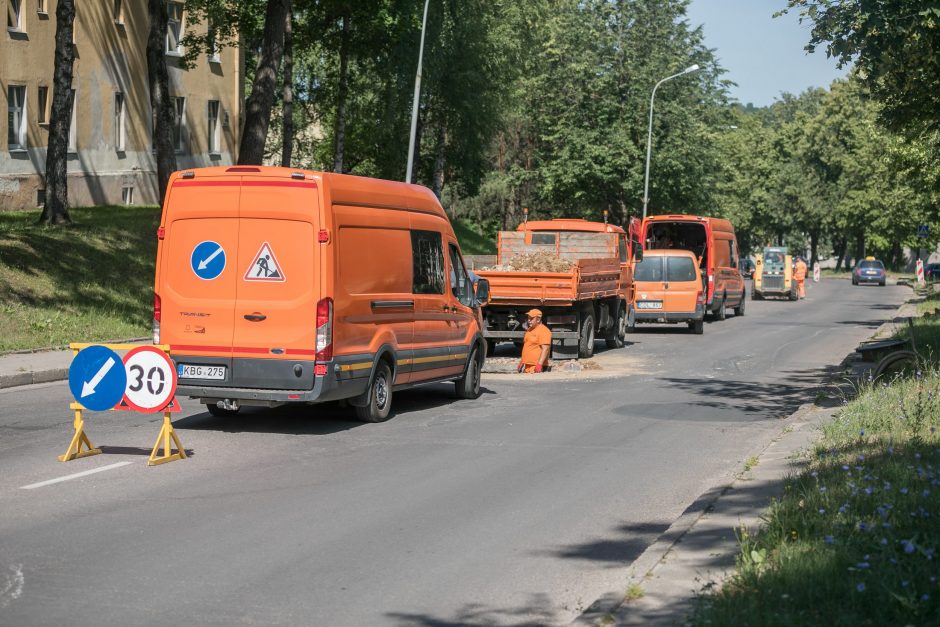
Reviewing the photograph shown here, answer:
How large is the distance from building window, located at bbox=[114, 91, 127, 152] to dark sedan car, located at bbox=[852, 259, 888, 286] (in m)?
53.5

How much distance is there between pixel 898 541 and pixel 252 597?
3.26 meters

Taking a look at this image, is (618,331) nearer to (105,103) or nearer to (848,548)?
(848,548)

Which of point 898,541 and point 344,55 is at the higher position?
point 344,55

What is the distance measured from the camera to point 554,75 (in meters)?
59.2

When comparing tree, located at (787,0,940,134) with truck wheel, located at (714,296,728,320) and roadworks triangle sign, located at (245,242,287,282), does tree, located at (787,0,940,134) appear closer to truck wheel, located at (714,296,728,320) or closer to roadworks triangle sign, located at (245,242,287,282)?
roadworks triangle sign, located at (245,242,287,282)

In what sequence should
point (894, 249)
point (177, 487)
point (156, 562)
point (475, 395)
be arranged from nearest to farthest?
point (156, 562)
point (177, 487)
point (475, 395)
point (894, 249)

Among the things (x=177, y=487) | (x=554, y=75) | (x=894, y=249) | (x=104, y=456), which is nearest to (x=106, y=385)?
(x=104, y=456)

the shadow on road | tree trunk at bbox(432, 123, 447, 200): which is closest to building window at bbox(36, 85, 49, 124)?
tree trunk at bbox(432, 123, 447, 200)

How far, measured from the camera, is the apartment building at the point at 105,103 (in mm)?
37594

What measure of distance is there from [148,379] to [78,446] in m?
0.87

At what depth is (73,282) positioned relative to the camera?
25312mm

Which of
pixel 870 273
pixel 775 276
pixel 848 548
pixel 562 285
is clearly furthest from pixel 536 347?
pixel 870 273

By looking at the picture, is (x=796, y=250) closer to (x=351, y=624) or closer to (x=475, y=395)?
(x=475, y=395)

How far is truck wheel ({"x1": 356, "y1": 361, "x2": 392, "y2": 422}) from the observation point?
1370 cm
